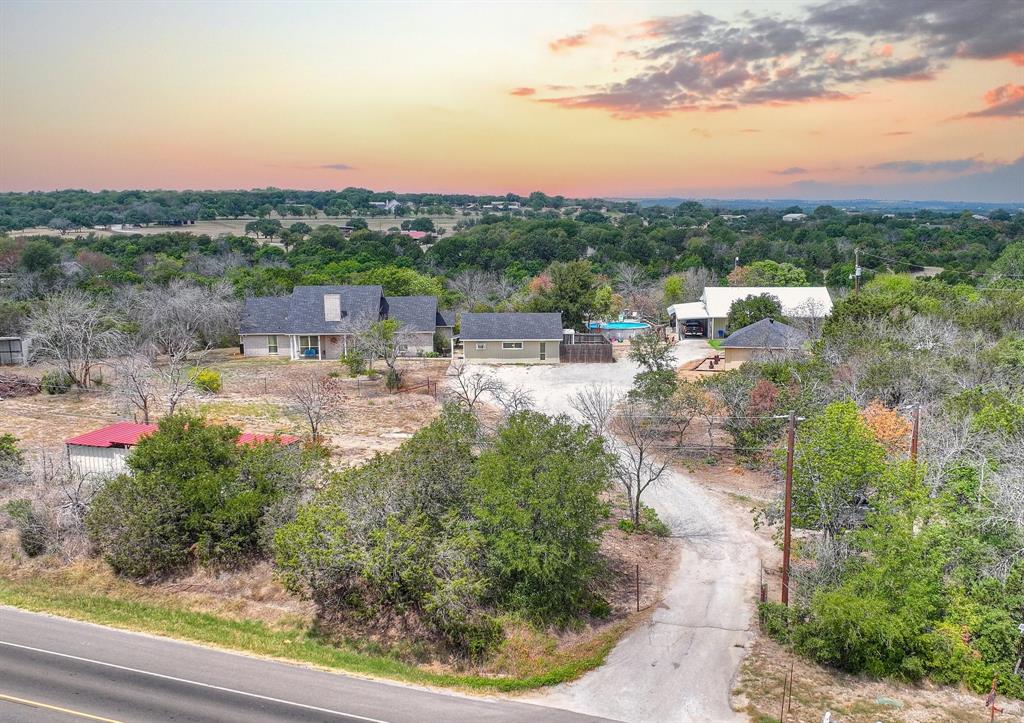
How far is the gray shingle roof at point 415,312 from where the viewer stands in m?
54.1

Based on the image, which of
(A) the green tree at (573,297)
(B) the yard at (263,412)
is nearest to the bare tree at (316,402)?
(B) the yard at (263,412)

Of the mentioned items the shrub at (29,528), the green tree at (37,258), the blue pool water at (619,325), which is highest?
the green tree at (37,258)

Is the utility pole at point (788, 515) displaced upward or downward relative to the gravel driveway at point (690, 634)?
upward

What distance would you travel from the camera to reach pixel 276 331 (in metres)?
52.9

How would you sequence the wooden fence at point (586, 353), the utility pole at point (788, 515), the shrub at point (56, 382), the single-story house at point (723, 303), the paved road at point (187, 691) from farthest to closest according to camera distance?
the single-story house at point (723, 303) → the wooden fence at point (586, 353) → the shrub at point (56, 382) → the utility pole at point (788, 515) → the paved road at point (187, 691)

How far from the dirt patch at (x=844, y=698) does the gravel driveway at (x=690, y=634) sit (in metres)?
0.57

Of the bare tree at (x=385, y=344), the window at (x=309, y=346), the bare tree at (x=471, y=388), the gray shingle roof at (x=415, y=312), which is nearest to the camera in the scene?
the bare tree at (x=471, y=388)

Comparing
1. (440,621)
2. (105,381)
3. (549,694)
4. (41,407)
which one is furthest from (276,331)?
(549,694)

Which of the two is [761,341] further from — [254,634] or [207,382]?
[254,634]

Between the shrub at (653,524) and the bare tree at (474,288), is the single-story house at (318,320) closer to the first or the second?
the bare tree at (474,288)

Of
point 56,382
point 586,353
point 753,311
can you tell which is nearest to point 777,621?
point 586,353

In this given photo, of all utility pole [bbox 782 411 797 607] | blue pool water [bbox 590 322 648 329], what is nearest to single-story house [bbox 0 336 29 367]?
blue pool water [bbox 590 322 648 329]

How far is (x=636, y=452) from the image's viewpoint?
3269cm

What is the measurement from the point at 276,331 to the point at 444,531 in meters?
36.1
